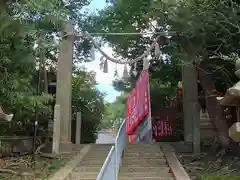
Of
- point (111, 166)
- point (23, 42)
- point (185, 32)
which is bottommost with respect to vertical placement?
point (111, 166)

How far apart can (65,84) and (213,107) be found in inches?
211

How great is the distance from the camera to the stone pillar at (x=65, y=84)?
40.8ft

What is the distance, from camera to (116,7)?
1294 cm

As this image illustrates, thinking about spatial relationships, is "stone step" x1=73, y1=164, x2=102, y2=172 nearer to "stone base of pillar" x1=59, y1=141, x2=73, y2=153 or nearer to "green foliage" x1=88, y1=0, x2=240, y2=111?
"stone base of pillar" x1=59, y1=141, x2=73, y2=153

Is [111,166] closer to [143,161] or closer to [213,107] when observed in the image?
[143,161]

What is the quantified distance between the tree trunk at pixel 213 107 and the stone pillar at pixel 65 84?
15.9 ft

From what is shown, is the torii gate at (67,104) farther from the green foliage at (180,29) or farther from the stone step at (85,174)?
the stone step at (85,174)

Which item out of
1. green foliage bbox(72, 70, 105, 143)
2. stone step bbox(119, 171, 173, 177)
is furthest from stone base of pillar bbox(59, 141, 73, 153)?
green foliage bbox(72, 70, 105, 143)

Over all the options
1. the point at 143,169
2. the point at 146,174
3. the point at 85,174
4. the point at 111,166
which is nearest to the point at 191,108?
the point at 143,169

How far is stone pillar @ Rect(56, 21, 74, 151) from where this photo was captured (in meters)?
12.4

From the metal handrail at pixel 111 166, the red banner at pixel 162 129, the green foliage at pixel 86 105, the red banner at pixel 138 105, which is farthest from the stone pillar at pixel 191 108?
the green foliage at pixel 86 105

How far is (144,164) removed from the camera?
9906 millimetres

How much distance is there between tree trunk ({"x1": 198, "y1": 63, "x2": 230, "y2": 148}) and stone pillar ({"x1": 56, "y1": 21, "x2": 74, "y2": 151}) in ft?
15.9

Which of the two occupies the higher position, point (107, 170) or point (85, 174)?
point (107, 170)
